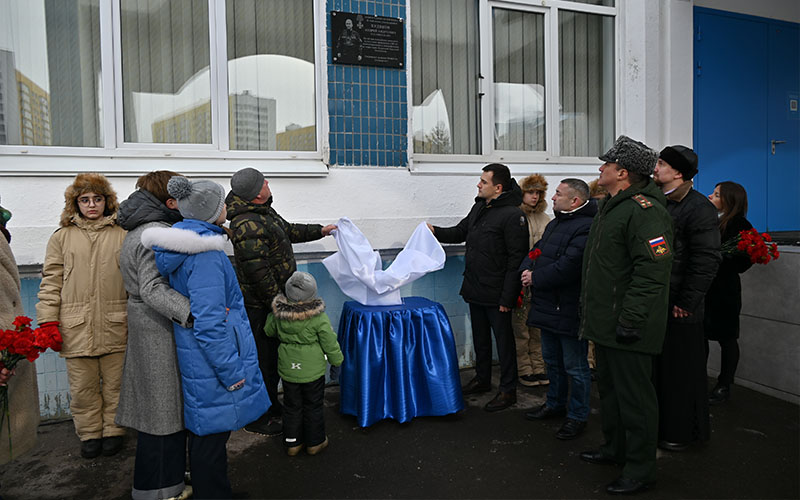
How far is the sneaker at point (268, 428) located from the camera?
405 cm

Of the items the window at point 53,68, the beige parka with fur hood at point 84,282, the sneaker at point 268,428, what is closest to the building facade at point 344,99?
the window at point 53,68

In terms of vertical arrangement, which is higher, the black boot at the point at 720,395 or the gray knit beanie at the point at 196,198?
the gray knit beanie at the point at 196,198

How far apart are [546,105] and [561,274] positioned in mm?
3070

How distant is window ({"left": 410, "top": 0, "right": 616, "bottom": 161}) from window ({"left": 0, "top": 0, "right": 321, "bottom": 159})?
125cm

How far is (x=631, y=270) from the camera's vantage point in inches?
123

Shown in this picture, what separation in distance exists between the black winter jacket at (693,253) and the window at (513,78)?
263 cm

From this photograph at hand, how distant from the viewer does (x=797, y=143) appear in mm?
7270

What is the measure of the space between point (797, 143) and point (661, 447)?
18.1 feet

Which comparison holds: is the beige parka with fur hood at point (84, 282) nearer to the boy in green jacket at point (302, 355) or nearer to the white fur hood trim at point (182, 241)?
the boy in green jacket at point (302, 355)

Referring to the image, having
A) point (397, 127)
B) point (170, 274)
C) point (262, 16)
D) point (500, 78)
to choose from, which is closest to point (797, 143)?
point (500, 78)

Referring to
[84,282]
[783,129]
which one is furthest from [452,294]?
[783,129]

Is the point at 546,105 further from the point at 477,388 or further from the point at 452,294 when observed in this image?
the point at 477,388

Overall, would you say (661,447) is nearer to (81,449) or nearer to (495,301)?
(495,301)

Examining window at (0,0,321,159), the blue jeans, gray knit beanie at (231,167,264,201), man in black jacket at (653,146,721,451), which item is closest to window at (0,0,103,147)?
window at (0,0,321,159)
